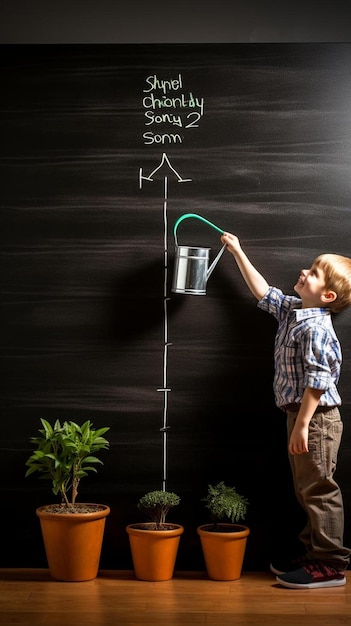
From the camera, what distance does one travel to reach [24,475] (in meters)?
2.92

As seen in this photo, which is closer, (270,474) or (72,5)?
(270,474)

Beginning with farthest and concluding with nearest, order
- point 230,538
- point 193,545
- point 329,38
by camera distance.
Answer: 1. point 329,38
2. point 193,545
3. point 230,538

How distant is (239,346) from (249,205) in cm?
53

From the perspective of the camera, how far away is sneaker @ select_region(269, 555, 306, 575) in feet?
9.11

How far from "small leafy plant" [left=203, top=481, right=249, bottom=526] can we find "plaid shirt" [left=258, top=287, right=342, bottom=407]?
14.0 inches

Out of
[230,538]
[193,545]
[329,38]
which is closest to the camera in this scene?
[230,538]

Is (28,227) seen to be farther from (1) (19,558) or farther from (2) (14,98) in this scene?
(1) (19,558)

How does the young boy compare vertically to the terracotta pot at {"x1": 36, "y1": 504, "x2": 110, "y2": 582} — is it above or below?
above

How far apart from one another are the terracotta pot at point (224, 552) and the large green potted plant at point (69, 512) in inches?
14.6

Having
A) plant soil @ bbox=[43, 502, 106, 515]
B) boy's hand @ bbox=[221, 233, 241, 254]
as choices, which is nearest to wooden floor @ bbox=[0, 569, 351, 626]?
plant soil @ bbox=[43, 502, 106, 515]

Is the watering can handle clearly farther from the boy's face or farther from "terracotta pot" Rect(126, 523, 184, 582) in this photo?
"terracotta pot" Rect(126, 523, 184, 582)

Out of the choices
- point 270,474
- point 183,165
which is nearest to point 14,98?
point 183,165

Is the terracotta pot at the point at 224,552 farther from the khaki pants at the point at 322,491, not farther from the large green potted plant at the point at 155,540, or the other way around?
the khaki pants at the point at 322,491

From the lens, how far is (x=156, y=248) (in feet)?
9.65
